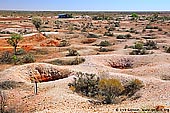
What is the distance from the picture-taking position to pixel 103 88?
15.6m

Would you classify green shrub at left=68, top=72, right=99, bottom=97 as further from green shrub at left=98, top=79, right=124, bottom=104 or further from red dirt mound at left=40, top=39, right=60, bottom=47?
red dirt mound at left=40, top=39, right=60, bottom=47

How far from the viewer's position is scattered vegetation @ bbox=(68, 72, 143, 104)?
1495 centimetres

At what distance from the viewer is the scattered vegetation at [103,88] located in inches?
589

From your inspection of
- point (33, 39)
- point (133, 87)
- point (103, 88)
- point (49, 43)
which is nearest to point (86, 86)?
point (103, 88)

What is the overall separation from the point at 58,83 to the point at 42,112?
5405 mm

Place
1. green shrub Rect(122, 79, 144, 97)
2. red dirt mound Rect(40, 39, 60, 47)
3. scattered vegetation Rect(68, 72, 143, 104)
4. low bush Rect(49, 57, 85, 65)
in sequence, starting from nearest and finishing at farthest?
scattered vegetation Rect(68, 72, 143, 104) < green shrub Rect(122, 79, 144, 97) < low bush Rect(49, 57, 85, 65) < red dirt mound Rect(40, 39, 60, 47)

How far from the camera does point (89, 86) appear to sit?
1700 centimetres

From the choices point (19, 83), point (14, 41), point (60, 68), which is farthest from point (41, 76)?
point (14, 41)

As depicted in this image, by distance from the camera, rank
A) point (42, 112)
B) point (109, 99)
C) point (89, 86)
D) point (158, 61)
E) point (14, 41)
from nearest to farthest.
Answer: point (42, 112) → point (109, 99) → point (89, 86) → point (158, 61) → point (14, 41)

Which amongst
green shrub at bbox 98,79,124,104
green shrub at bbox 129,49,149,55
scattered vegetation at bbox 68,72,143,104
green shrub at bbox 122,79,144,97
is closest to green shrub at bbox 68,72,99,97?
scattered vegetation at bbox 68,72,143,104

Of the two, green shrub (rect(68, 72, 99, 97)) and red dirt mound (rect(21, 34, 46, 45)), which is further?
red dirt mound (rect(21, 34, 46, 45))

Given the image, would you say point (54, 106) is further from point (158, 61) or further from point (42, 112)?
point (158, 61)

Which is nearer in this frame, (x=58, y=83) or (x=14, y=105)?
(x=14, y=105)

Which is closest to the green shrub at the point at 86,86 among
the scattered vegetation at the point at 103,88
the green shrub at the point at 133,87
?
the scattered vegetation at the point at 103,88
